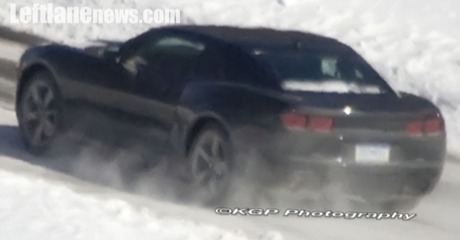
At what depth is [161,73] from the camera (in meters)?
11.9

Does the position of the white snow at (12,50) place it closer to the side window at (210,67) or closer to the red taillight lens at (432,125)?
the side window at (210,67)

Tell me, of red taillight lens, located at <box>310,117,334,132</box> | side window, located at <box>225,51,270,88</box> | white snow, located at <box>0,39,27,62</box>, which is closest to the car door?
side window, located at <box>225,51,270,88</box>

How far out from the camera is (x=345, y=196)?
36.1 feet

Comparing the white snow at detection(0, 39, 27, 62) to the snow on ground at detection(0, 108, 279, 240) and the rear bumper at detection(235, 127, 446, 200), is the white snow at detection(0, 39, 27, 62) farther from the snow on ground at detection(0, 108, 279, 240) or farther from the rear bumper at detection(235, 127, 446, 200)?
the rear bumper at detection(235, 127, 446, 200)

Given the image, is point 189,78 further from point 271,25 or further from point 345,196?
point 271,25

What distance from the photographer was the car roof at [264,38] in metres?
11.9

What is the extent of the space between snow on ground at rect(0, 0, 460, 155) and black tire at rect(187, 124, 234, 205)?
6498 millimetres

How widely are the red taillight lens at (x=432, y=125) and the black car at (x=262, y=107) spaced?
0.01 metres

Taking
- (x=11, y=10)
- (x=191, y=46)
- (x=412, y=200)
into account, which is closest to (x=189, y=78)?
(x=191, y=46)

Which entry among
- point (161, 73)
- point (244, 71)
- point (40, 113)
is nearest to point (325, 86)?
point (244, 71)

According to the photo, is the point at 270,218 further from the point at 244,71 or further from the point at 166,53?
the point at 166,53

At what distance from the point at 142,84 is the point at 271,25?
936 cm

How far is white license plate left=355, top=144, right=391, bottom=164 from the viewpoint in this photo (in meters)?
10.8

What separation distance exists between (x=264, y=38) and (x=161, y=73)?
92 cm
